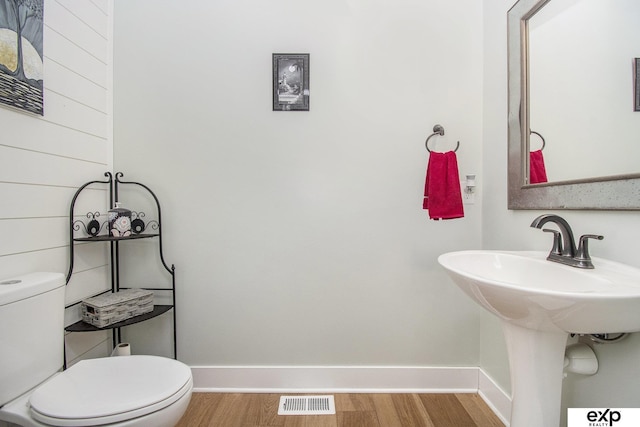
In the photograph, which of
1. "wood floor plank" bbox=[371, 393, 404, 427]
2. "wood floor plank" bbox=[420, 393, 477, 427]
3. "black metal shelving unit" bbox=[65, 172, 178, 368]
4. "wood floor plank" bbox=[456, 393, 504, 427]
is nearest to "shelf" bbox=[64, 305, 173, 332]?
"black metal shelving unit" bbox=[65, 172, 178, 368]

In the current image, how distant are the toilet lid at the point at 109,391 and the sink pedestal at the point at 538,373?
1.13m

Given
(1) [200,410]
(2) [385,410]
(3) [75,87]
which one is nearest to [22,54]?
(3) [75,87]

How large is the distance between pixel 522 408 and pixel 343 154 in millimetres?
1277

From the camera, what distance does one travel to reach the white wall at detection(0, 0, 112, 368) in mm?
1059

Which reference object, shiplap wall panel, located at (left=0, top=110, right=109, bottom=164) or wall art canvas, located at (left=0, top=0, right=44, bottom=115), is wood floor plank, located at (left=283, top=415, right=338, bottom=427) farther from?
wall art canvas, located at (left=0, top=0, right=44, bottom=115)

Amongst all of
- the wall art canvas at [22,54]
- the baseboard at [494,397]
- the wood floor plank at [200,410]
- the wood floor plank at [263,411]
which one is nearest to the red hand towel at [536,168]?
the baseboard at [494,397]

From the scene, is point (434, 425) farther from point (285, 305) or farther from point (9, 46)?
point (9, 46)

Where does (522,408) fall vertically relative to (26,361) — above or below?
below

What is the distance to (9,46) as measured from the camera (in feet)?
3.32

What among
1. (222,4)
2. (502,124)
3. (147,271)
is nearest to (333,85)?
(222,4)

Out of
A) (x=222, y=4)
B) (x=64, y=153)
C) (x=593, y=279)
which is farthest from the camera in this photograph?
(x=222, y=4)

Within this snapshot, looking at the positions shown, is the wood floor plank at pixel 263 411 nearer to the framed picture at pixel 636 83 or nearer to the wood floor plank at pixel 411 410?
the wood floor plank at pixel 411 410

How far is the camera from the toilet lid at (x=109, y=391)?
815mm

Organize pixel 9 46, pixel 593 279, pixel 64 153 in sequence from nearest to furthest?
pixel 593 279 → pixel 9 46 → pixel 64 153
